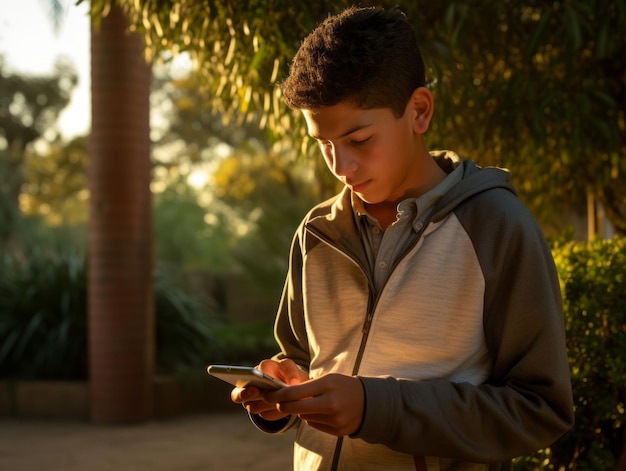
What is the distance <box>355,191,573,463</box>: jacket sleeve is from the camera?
1.82 metres

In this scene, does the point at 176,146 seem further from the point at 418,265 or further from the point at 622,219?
the point at 418,265

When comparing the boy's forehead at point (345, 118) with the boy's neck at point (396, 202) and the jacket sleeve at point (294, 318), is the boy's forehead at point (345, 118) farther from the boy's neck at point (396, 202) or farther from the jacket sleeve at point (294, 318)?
the jacket sleeve at point (294, 318)

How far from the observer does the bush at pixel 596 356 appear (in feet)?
10.9

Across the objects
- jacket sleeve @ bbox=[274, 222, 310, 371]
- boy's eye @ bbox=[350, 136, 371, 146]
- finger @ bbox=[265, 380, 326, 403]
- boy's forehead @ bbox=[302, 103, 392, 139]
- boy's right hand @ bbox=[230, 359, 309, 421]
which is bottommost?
boy's right hand @ bbox=[230, 359, 309, 421]

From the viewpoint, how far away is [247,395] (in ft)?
6.30

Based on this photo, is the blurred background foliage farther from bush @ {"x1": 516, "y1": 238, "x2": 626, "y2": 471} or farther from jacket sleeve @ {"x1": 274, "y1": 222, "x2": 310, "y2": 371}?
jacket sleeve @ {"x1": 274, "y1": 222, "x2": 310, "y2": 371}

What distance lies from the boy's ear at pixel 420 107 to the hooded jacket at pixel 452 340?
157 mm

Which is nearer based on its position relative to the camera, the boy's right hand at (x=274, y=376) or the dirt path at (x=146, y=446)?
the boy's right hand at (x=274, y=376)

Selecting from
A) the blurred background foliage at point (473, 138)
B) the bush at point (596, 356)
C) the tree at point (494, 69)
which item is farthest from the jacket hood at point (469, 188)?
the tree at point (494, 69)

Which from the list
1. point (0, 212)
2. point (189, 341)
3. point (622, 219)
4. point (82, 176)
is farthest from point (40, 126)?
point (622, 219)

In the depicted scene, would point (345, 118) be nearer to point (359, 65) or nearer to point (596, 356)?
point (359, 65)

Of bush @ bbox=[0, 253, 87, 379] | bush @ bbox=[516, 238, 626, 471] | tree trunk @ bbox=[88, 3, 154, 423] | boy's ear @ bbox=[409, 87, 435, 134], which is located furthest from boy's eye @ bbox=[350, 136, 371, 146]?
bush @ bbox=[0, 253, 87, 379]

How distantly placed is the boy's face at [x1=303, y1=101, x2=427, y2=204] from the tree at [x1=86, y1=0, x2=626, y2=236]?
6.50ft

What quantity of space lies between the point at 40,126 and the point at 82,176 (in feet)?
7.48
